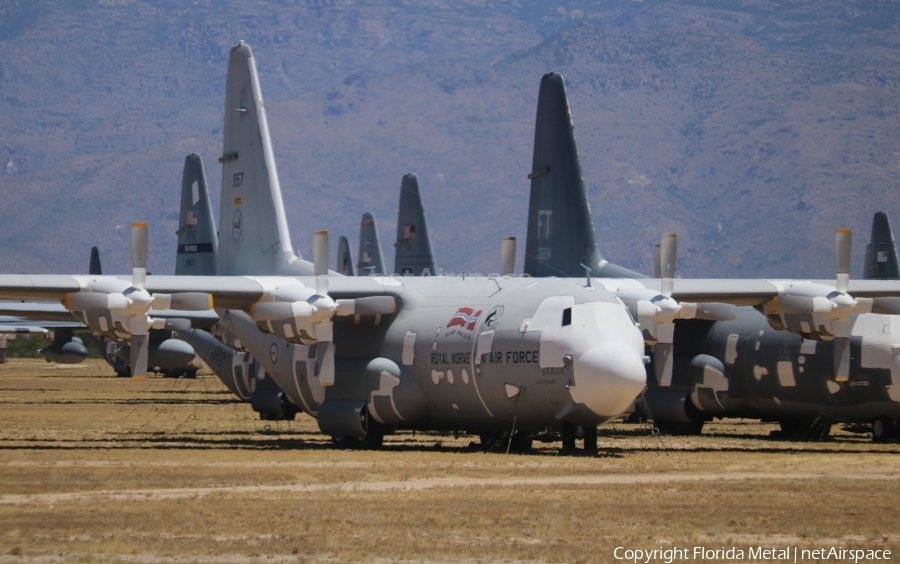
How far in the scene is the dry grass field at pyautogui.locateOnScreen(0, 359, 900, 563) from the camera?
15961 mm

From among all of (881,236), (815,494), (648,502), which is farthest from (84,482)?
(881,236)

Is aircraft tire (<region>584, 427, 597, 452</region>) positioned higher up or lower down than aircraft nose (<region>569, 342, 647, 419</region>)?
lower down

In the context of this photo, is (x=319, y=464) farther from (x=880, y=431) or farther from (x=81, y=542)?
(x=880, y=431)

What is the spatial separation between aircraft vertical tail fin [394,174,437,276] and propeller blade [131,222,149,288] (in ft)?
69.1

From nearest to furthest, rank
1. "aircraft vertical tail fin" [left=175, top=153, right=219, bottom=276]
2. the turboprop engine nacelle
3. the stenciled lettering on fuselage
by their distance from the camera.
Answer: the stenciled lettering on fuselage → "aircraft vertical tail fin" [left=175, top=153, right=219, bottom=276] → the turboprop engine nacelle

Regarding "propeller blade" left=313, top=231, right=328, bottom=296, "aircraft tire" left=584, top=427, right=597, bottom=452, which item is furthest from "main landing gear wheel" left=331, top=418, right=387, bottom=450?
"aircraft tire" left=584, top=427, right=597, bottom=452

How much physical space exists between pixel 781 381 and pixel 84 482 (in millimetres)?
16407

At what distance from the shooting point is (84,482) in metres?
21.5

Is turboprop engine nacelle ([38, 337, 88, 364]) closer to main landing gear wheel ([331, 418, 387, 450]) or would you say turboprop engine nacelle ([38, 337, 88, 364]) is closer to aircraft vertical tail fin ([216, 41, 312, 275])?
aircraft vertical tail fin ([216, 41, 312, 275])

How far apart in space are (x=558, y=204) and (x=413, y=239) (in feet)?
41.0

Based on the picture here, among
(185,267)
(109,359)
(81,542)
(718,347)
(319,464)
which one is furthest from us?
(109,359)

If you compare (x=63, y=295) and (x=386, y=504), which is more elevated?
(x=63, y=295)

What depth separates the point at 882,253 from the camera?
43.3 metres

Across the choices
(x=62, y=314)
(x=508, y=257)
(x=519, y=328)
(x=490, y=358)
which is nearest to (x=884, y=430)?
(x=508, y=257)
